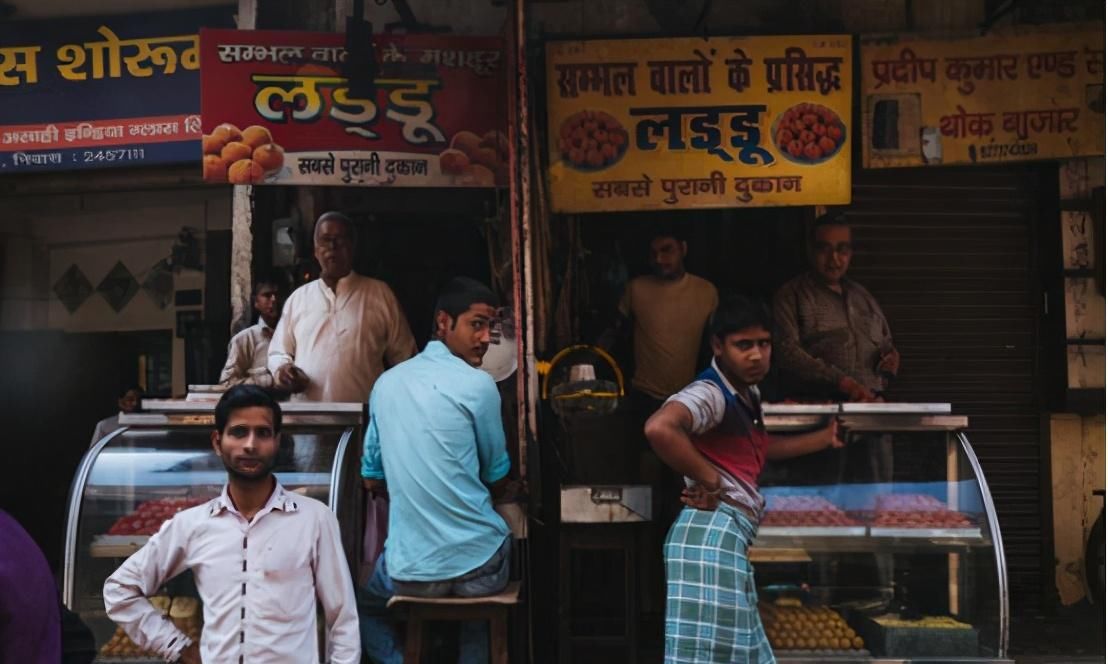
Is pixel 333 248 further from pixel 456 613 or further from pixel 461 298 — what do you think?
pixel 456 613

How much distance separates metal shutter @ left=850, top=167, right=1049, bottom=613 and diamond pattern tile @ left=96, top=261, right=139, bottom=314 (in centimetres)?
468

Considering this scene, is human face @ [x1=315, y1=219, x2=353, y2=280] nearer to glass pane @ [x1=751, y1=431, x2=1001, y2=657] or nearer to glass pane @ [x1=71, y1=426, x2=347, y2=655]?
glass pane @ [x1=71, y1=426, x2=347, y2=655]

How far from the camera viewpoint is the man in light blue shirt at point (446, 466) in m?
4.41

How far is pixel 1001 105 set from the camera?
6191 mm

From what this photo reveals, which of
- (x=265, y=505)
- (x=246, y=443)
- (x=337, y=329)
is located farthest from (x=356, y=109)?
(x=265, y=505)

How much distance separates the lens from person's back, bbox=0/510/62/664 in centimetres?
249

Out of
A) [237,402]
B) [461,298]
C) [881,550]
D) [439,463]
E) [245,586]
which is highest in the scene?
[461,298]

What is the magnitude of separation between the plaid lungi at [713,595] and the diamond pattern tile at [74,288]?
5.40 meters

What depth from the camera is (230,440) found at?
11.4ft

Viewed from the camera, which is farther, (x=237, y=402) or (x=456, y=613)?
(x=456, y=613)

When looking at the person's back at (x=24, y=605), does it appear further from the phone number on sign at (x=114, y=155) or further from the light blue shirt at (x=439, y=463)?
the phone number on sign at (x=114, y=155)

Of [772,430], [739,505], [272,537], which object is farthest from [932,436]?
[272,537]

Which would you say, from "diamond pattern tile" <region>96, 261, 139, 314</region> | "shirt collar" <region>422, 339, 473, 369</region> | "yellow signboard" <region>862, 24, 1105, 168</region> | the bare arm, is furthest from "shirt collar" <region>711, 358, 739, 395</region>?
"diamond pattern tile" <region>96, 261, 139, 314</region>

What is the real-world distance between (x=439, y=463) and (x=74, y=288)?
4.62 metres
